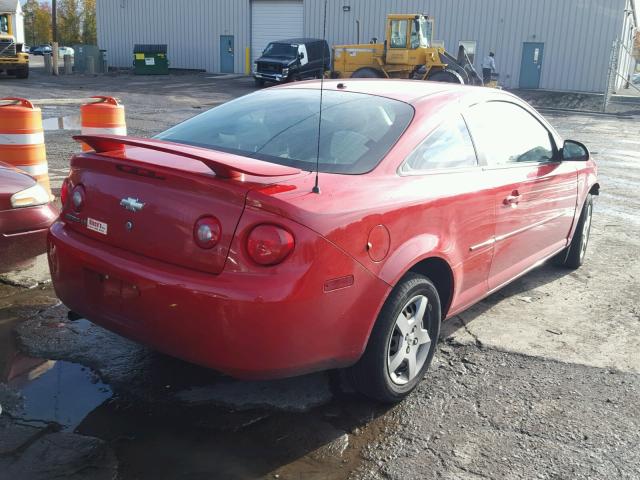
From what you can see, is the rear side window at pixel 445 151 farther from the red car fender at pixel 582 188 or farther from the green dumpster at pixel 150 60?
the green dumpster at pixel 150 60

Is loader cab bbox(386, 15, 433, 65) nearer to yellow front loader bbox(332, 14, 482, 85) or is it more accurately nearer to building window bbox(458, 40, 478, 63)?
yellow front loader bbox(332, 14, 482, 85)

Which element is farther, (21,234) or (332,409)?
(21,234)

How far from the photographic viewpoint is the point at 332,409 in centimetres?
330

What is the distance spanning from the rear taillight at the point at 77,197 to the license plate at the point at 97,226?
0.12 meters

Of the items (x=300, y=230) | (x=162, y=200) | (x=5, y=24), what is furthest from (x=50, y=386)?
(x=5, y=24)

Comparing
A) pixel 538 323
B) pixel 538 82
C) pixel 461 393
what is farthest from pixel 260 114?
pixel 538 82

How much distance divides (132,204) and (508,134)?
2.62 meters

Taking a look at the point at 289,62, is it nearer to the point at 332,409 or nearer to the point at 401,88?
the point at 401,88

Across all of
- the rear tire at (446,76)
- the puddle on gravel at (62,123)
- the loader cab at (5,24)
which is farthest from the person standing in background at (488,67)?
the loader cab at (5,24)

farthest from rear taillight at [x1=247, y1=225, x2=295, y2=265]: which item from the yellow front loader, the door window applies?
the door window

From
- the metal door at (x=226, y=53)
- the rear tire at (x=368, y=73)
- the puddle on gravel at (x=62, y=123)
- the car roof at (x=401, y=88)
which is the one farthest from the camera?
the metal door at (x=226, y=53)

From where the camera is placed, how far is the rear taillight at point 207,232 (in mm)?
2758

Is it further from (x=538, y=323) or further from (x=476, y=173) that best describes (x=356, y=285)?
(x=538, y=323)

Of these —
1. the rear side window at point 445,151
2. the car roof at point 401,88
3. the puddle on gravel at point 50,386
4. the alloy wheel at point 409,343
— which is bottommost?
the puddle on gravel at point 50,386
